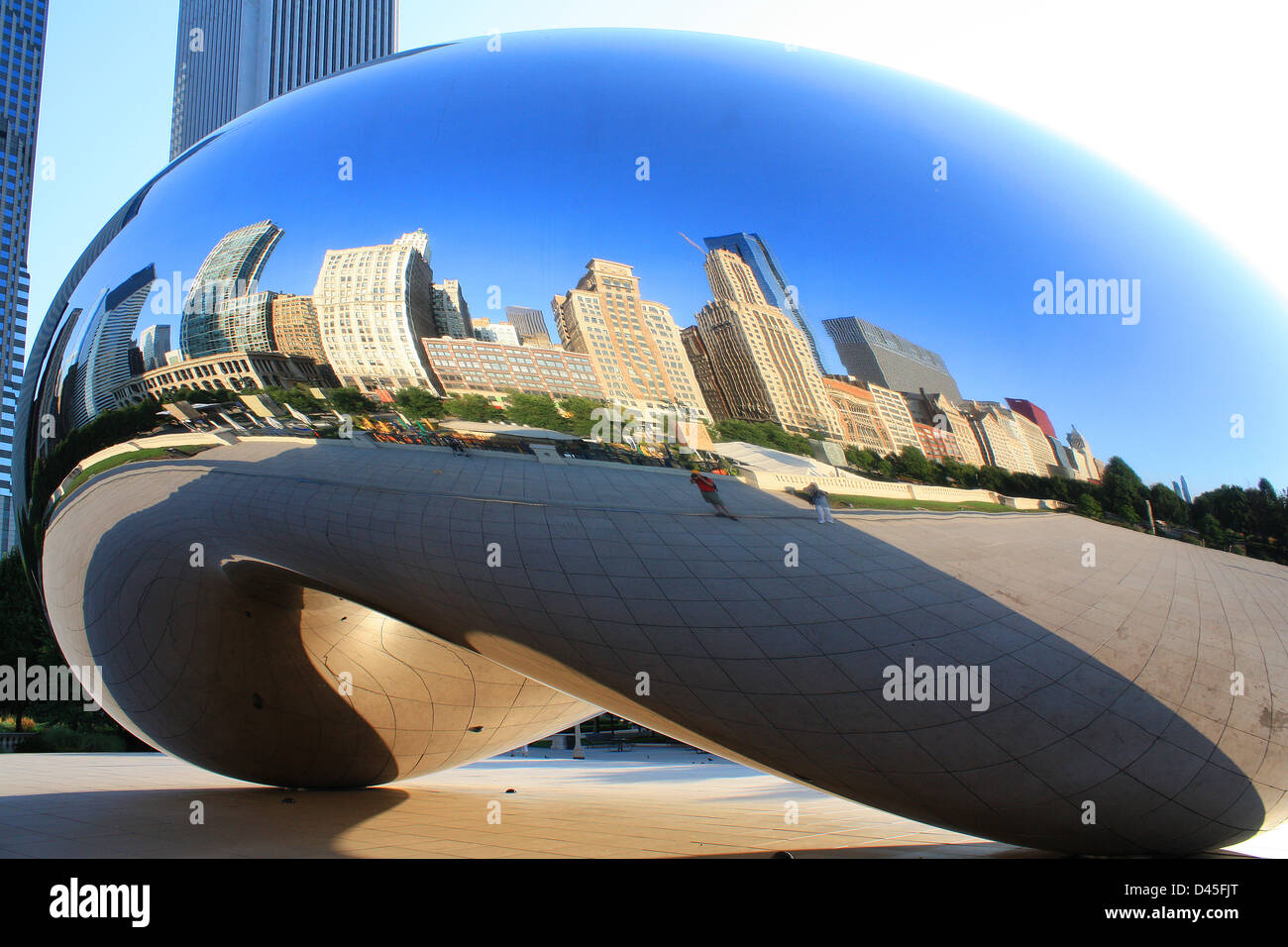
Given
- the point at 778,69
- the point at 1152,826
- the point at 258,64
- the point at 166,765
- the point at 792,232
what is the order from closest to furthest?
the point at 792,232 → the point at 1152,826 → the point at 778,69 → the point at 166,765 → the point at 258,64

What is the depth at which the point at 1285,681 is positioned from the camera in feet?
10.5

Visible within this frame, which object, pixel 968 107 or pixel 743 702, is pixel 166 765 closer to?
pixel 743 702

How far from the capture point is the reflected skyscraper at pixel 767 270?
3094 mm

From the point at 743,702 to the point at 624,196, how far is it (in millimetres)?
1923

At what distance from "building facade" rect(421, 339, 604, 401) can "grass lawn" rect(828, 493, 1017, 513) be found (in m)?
0.91

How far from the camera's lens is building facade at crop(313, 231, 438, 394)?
126 inches

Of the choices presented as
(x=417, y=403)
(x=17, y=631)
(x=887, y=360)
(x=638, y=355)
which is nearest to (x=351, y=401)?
(x=417, y=403)

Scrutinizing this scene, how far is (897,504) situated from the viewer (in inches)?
120

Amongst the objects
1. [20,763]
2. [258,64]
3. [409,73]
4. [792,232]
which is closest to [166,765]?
[20,763]

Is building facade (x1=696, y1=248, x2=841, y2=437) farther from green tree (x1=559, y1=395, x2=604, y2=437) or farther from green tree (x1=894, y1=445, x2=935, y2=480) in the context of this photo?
green tree (x1=559, y1=395, x2=604, y2=437)

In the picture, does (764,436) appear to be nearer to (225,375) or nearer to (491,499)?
(491,499)

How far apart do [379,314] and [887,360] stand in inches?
73.5

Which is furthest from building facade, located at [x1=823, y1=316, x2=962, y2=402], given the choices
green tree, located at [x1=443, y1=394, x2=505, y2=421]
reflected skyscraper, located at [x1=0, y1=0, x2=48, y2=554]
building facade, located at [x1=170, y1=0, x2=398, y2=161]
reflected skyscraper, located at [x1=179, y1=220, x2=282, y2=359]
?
building facade, located at [x1=170, y1=0, x2=398, y2=161]

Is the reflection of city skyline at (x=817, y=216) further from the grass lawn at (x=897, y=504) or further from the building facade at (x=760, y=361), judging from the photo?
the grass lawn at (x=897, y=504)
